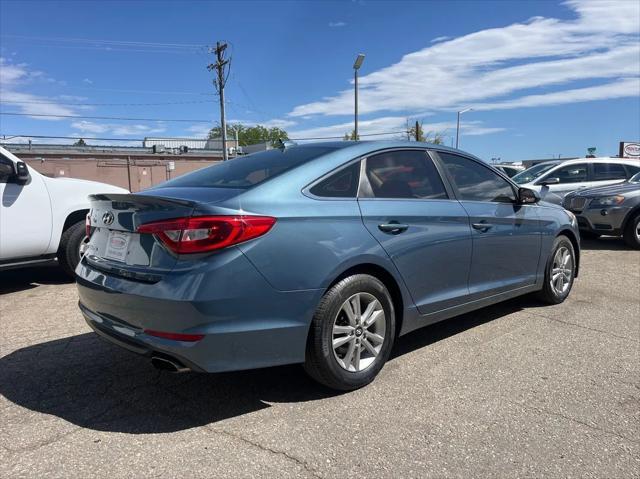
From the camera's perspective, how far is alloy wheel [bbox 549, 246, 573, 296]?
17.4 ft

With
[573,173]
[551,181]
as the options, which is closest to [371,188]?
[551,181]

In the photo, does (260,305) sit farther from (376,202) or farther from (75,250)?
(75,250)

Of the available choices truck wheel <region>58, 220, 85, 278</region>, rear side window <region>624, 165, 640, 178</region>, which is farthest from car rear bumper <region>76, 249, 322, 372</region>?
rear side window <region>624, 165, 640, 178</region>

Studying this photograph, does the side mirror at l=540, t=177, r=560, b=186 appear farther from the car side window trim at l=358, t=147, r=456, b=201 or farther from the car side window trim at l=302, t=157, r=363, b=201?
the car side window trim at l=302, t=157, r=363, b=201

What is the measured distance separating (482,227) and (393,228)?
45.2 inches

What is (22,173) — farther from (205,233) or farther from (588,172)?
Answer: (588,172)

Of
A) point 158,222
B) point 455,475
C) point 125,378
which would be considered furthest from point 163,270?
point 455,475

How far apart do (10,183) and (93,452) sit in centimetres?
414

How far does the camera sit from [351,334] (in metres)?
3.23

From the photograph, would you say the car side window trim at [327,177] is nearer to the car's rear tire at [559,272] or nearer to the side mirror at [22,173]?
the car's rear tire at [559,272]

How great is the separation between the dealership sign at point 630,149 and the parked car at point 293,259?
28999 millimetres

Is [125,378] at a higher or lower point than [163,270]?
lower

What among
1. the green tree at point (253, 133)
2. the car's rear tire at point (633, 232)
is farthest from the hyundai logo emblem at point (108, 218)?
the green tree at point (253, 133)

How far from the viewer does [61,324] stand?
186 inches
